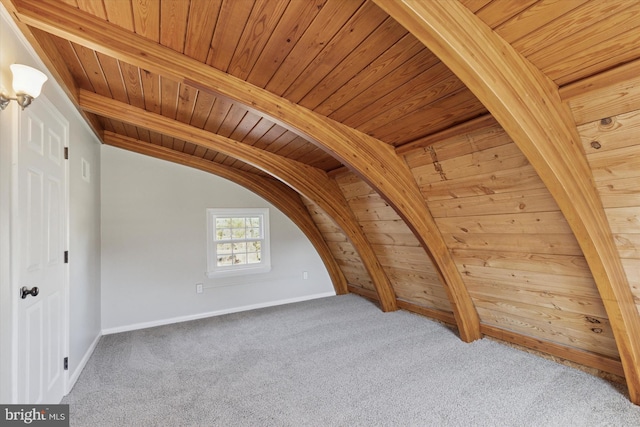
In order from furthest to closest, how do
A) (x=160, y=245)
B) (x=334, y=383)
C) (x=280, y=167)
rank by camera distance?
1. (x=160, y=245)
2. (x=280, y=167)
3. (x=334, y=383)

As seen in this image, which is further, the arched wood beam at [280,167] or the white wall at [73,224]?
the arched wood beam at [280,167]

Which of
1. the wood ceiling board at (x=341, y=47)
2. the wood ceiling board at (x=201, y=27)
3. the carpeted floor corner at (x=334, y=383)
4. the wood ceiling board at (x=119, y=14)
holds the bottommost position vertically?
the carpeted floor corner at (x=334, y=383)

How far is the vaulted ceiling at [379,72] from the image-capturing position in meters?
1.26

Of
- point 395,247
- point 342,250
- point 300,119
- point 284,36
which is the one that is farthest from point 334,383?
point 342,250

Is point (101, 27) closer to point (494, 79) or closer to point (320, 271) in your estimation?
point (494, 79)

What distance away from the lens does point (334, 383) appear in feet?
7.74

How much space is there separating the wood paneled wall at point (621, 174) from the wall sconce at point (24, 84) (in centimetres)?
281

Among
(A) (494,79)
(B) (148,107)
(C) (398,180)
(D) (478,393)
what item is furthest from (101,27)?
(D) (478,393)

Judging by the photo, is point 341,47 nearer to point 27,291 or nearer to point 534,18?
point 534,18

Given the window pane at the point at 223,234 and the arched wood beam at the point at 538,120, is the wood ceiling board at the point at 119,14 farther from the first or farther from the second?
the window pane at the point at 223,234

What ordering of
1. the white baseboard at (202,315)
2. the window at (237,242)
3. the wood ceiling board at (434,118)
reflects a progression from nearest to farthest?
the wood ceiling board at (434,118) < the white baseboard at (202,315) < the window at (237,242)

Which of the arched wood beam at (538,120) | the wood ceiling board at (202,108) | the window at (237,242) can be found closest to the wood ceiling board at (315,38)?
the arched wood beam at (538,120)

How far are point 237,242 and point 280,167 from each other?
5.61 ft

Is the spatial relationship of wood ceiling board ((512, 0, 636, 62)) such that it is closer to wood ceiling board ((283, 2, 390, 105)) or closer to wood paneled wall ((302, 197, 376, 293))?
wood ceiling board ((283, 2, 390, 105))
